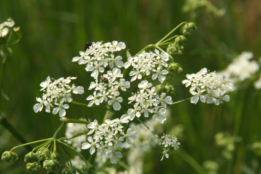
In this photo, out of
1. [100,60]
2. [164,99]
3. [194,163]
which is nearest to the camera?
[164,99]

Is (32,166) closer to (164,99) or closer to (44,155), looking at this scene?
(44,155)

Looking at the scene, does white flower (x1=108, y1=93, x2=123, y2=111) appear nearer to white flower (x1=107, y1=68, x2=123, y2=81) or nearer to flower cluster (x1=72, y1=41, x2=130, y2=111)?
flower cluster (x1=72, y1=41, x2=130, y2=111)

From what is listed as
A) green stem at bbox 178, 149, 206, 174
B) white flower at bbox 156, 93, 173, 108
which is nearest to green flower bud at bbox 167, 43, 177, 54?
white flower at bbox 156, 93, 173, 108

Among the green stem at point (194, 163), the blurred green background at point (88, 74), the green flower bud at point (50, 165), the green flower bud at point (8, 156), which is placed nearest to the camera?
the green flower bud at point (50, 165)

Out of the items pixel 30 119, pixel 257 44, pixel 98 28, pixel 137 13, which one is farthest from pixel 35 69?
pixel 257 44

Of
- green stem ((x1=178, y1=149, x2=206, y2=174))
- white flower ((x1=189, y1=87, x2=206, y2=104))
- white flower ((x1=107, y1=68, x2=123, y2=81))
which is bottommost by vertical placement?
green stem ((x1=178, y1=149, x2=206, y2=174))

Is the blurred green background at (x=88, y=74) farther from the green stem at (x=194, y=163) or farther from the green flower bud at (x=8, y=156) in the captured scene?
the green flower bud at (x=8, y=156)

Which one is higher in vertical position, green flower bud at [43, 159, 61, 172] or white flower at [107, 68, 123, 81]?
white flower at [107, 68, 123, 81]

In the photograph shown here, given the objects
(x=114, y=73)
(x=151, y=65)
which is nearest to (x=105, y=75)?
(x=114, y=73)

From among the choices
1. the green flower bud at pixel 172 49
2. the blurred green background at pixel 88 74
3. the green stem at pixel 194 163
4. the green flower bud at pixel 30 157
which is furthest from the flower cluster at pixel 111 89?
the green stem at pixel 194 163

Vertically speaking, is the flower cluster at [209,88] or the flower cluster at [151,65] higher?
the flower cluster at [151,65]
